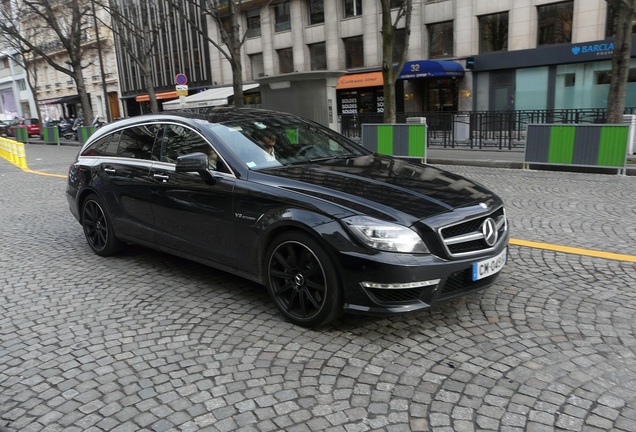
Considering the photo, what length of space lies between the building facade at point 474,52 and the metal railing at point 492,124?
520 centimetres

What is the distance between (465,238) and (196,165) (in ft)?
7.05

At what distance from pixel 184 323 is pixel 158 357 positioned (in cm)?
55

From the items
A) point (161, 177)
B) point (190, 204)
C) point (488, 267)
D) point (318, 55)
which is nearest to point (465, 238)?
point (488, 267)

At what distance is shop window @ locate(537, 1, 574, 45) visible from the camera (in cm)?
2325

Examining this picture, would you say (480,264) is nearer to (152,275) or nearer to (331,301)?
(331,301)

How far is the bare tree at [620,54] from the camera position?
11.7m

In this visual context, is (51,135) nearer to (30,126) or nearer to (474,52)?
(30,126)

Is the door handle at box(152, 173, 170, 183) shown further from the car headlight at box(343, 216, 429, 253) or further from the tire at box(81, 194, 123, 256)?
the car headlight at box(343, 216, 429, 253)

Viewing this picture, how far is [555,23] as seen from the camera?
2362cm

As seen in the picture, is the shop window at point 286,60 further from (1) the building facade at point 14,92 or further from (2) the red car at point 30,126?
(1) the building facade at point 14,92

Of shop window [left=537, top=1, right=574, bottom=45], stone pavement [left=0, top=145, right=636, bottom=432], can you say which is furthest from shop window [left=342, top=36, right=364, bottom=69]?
stone pavement [left=0, top=145, right=636, bottom=432]

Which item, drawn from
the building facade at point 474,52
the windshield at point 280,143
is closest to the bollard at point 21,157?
the building facade at point 474,52

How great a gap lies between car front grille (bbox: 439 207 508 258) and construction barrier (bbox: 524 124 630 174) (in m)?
8.57

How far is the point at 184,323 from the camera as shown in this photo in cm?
401
